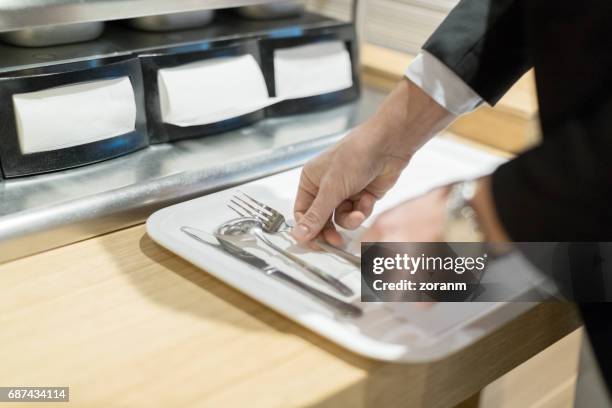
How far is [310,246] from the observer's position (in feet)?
2.44

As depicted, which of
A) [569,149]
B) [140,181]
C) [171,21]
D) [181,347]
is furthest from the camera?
[171,21]

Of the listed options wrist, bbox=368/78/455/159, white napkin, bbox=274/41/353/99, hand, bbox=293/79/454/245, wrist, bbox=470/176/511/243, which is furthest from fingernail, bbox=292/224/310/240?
white napkin, bbox=274/41/353/99

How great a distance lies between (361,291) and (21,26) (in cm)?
45

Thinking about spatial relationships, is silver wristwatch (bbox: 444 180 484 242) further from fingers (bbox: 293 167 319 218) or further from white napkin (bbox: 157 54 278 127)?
white napkin (bbox: 157 54 278 127)

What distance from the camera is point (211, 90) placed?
36.2 inches

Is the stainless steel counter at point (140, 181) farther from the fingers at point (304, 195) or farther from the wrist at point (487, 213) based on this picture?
the wrist at point (487, 213)

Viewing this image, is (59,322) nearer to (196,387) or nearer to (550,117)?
(196,387)

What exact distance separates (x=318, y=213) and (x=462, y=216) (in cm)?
20

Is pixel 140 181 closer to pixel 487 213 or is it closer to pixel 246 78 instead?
pixel 246 78

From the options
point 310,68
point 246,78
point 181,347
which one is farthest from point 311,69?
point 181,347

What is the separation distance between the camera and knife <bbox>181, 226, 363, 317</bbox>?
64 centimetres

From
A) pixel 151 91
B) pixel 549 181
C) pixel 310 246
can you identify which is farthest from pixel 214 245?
pixel 549 181

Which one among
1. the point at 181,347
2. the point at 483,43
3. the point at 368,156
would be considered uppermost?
the point at 483,43

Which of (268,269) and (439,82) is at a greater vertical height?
(439,82)
